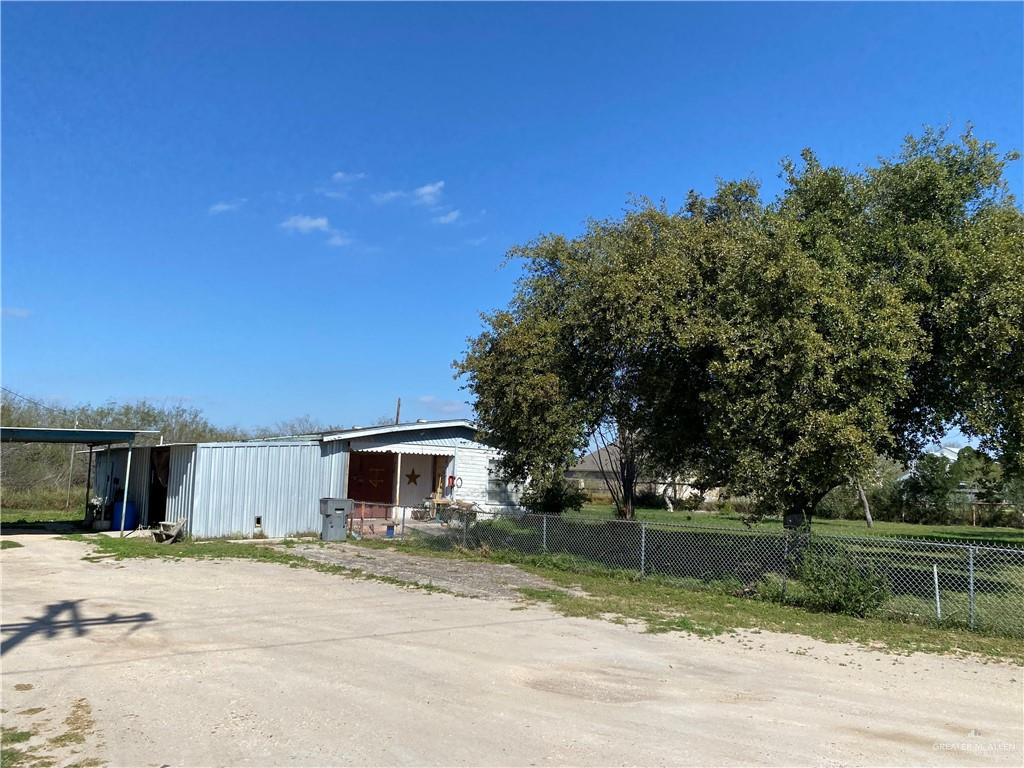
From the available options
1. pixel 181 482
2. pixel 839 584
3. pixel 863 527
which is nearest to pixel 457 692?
pixel 839 584

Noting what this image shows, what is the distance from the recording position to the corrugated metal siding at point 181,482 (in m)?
20.3

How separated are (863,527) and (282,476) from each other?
89.7 ft

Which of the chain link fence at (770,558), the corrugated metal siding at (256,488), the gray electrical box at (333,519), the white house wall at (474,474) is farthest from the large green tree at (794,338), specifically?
the white house wall at (474,474)

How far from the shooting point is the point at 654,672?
7.28 metres

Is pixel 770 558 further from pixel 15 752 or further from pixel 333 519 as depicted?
pixel 333 519

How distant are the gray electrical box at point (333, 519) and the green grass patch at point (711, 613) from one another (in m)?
7.85

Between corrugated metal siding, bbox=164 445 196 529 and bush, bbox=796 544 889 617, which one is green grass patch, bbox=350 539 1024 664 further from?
corrugated metal siding, bbox=164 445 196 529

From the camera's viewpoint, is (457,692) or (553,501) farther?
(553,501)

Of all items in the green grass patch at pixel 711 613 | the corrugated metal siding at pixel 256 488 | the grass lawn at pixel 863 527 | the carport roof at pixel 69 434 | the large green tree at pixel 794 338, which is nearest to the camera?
the green grass patch at pixel 711 613

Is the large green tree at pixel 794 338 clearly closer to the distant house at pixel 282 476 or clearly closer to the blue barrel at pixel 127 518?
the distant house at pixel 282 476

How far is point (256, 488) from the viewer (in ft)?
69.9

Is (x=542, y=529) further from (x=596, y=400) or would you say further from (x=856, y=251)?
(x=856, y=251)

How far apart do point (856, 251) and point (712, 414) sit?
4.23 meters

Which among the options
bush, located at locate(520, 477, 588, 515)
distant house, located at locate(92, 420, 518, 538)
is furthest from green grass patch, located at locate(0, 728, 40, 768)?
bush, located at locate(520, 477, 588, 515)
